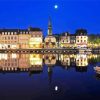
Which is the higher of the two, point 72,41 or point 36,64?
point 72,41

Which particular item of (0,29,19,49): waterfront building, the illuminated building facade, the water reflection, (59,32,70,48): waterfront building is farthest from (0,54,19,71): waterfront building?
(59,32,70,48): waterfront building

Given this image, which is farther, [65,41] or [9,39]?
[65,41]

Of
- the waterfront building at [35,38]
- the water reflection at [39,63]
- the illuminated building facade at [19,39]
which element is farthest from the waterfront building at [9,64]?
the waterfront building at [35,38]

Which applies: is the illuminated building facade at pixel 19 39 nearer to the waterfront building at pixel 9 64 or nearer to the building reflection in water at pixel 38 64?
the building reflection in water at pixel 38 64

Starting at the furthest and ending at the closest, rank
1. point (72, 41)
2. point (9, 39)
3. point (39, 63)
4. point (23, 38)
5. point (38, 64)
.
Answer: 1. point (72, 41)
2. point (23, 38)
3. point (9, 39)
4. point (39, 63)
5. point (38, 64)

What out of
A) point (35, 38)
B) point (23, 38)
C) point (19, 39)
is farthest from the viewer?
point (35, 38)

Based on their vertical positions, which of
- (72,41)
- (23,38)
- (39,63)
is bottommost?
(39,63)

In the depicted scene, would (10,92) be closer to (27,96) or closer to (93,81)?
(27,96)

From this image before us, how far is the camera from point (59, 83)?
26.1 metres

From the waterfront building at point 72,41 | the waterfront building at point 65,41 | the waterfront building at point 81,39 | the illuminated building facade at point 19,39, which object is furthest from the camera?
the waterfront building at point 65,41

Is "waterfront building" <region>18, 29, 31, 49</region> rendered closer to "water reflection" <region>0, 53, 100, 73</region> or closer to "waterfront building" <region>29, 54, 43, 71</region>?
"water reflection" <region>0, 53, 100, 73</region>

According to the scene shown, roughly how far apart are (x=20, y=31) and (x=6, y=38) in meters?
3.78

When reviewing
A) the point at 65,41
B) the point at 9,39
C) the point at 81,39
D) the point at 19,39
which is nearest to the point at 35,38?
the point at 19,39

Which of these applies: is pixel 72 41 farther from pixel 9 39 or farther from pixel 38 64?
pixel 38 64
